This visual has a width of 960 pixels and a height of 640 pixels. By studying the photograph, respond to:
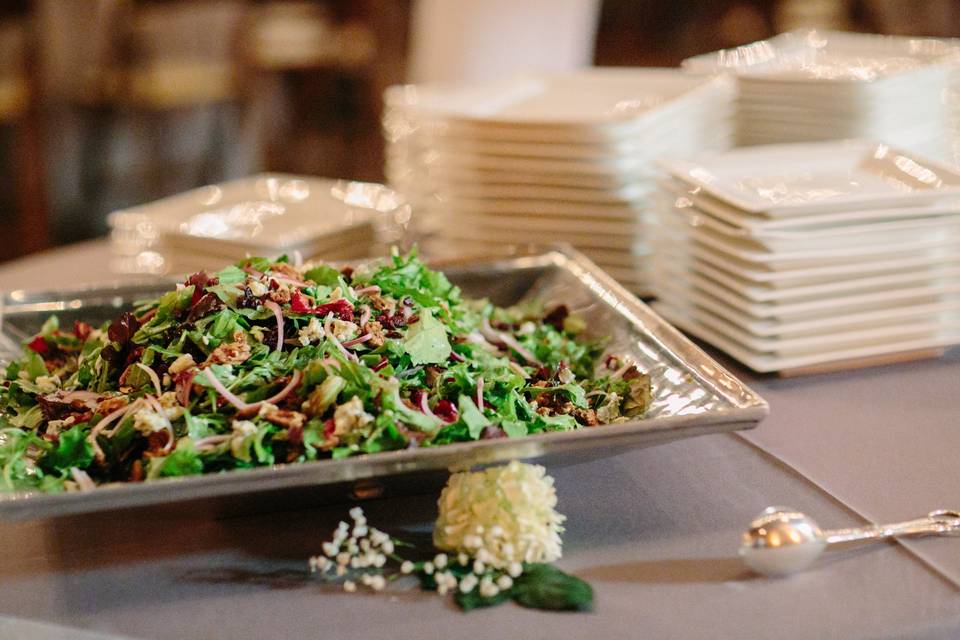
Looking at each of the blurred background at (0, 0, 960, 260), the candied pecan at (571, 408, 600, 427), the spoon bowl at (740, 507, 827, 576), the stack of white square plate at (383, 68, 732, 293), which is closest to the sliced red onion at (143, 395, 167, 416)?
the candied pecan at (571, 408, 600, 427)

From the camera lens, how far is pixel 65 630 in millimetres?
704

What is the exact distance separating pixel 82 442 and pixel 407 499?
255mm

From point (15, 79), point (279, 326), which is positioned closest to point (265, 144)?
point (15, 79)

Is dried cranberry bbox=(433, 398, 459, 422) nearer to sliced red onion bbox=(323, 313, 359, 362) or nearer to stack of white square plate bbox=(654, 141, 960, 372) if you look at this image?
sliced red onion bbox=(323, 313, 359, 362)

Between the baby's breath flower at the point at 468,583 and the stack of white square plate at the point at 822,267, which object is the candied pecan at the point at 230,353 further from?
the stack of white square plate at the point at 822,267

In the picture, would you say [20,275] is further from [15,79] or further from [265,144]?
[265,144]

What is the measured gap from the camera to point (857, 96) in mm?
1512

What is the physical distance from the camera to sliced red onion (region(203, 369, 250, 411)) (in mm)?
789

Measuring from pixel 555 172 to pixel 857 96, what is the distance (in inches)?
19.2

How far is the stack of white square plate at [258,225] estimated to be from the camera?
1.35 meters

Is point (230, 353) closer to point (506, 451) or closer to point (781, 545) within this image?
point (506, 451)

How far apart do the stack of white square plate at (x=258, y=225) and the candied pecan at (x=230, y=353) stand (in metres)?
0.44

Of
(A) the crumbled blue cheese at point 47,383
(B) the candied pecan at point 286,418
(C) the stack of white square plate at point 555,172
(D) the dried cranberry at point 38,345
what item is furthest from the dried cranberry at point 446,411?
(C) the stack of white square plate at point 555,172

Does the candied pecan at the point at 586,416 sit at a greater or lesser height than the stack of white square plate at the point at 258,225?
lesser
